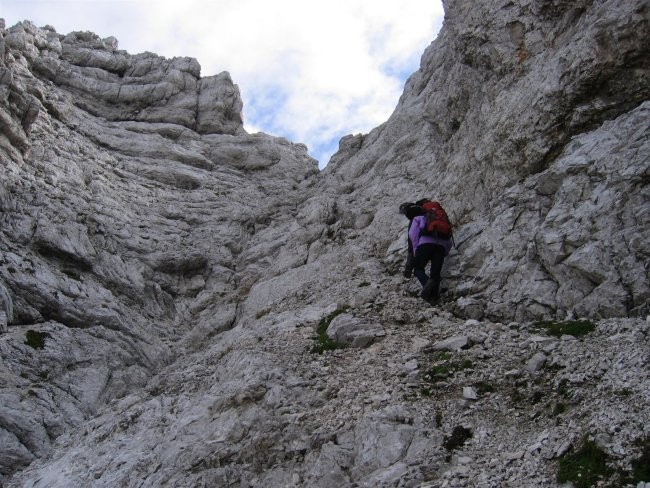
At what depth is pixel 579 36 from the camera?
756 inches

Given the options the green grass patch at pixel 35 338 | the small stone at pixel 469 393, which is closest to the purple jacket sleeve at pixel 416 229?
the small stone at pixel 469 393

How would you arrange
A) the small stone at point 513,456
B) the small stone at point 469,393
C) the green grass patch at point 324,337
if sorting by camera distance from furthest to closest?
the green grass patch at point 324,337 < the small stone at point 469,393 < the small stone at point 513,456

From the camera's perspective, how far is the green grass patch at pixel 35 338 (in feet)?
75.0

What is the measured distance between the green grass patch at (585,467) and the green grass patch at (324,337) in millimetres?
8496

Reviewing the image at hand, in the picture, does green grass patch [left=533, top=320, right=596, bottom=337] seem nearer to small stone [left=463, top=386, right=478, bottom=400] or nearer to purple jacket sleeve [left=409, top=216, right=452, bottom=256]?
small stone [left=463, top=386, right=478, bottom=400]

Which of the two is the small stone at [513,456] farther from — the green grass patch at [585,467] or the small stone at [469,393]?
the small stone at [469,393]

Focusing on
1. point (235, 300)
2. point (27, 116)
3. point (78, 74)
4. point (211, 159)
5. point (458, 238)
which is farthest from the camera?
point (78, 74)

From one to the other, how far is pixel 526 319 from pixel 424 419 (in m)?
4.48

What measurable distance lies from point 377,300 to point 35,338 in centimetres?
1404

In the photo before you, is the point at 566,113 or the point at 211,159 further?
the point at 211,159

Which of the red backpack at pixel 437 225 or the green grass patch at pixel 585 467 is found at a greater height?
the red backpack at pixel 437 225

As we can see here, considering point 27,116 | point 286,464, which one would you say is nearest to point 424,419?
point 286,464

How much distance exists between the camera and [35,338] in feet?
76.2

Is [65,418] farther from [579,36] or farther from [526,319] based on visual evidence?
[579,36]
